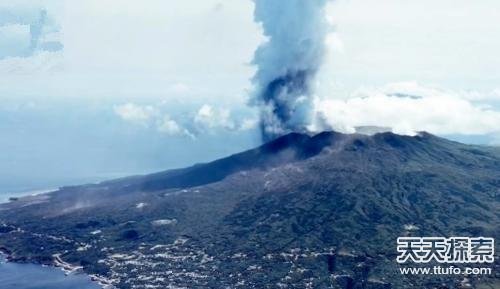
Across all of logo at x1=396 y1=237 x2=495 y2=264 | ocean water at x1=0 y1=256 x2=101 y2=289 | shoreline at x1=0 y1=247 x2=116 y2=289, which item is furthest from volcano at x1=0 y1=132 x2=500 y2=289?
ocean water at x1=0 y1=256 x2=101 y2=289

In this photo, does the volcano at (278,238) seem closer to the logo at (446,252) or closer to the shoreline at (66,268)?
the shoreline at (66,268)

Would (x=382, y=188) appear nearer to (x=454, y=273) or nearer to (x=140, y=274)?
(x=454, y=273)

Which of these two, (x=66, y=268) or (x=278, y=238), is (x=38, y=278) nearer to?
(x=66, y=268)

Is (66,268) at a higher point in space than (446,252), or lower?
lower

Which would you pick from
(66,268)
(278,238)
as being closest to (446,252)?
(278,238)

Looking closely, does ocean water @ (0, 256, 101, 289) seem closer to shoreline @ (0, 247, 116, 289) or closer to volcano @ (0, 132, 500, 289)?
shoreline @ (0, 247, 116, 289)
